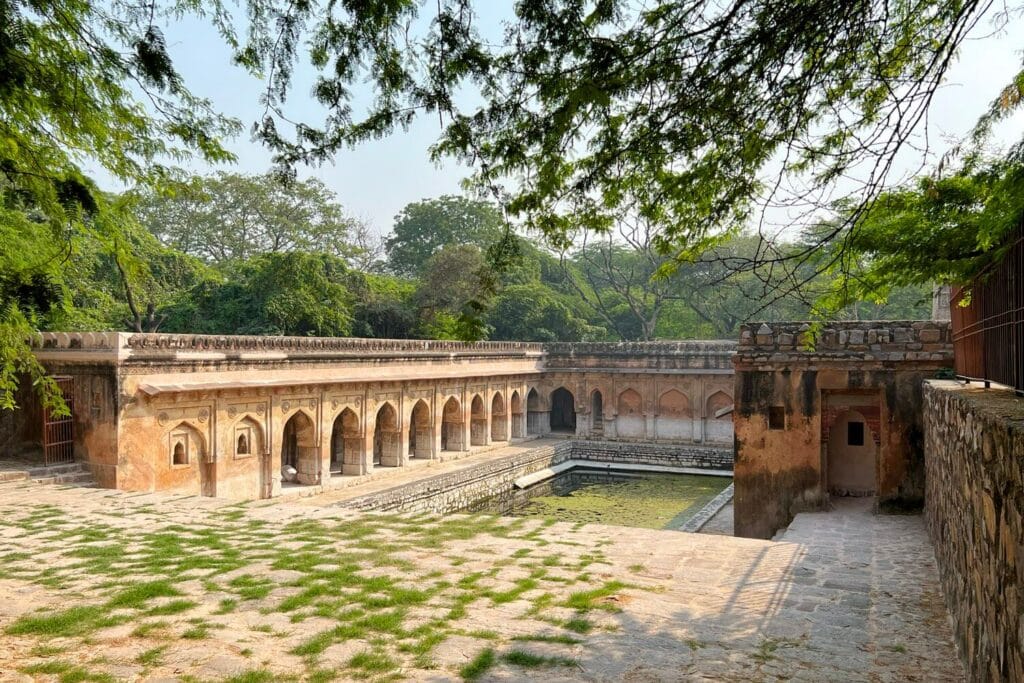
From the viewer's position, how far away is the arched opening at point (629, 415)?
963 inches

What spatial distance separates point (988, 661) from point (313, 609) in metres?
3.62

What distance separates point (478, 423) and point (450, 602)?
56.9 ft

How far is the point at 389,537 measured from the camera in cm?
702

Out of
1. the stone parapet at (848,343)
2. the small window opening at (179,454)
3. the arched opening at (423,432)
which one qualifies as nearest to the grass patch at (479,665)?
the stone parapet at (848,343)

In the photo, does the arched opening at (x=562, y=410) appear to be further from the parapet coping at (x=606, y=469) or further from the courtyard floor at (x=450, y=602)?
the courtyard floor at (x=450, y=602)

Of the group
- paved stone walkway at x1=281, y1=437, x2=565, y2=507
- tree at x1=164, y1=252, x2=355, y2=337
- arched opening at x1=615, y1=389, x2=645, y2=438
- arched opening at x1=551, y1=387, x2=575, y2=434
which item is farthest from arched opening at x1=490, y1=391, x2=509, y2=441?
tree at x1=164, y1=252, x2=355, y2=337

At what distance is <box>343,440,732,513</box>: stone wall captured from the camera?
1503 centimetres

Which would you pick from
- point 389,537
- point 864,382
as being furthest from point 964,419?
point 864,382

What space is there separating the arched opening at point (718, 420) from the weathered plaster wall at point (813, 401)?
42.1 ft

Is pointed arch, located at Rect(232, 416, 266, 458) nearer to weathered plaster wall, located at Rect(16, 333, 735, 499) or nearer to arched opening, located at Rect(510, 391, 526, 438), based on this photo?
weathered plaster wall, located at Rect(16, 333, 735, 499)

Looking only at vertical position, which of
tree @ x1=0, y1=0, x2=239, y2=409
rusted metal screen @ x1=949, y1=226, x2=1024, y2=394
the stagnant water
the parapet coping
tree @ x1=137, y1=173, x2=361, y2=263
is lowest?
the stagnant water

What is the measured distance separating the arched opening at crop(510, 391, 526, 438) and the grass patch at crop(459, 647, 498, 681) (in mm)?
20333

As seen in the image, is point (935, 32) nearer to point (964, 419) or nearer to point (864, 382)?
point (964, 419)

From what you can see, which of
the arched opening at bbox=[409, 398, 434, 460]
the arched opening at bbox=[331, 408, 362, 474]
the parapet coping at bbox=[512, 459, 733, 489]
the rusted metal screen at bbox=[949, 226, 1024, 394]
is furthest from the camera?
the parapet coping at bbox=[512, 459, 733, 489]
